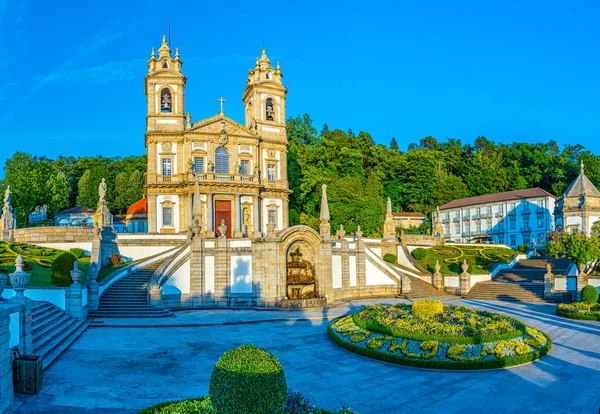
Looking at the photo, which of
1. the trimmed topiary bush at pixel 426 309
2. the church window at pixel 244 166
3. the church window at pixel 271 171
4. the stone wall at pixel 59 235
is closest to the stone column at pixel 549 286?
the trimmed topiary bush at pixel 426 309

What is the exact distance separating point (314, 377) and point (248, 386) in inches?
296

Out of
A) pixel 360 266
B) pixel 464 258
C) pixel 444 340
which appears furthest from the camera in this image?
pixel 464 258

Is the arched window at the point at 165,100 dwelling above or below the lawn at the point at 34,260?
above

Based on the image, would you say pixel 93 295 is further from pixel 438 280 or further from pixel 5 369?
pixel 438 280

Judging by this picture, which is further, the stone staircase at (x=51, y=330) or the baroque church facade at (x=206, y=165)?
the baroque church facade at (x=206, y=165)

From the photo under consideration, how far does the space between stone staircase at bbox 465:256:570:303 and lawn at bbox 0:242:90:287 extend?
29274mm

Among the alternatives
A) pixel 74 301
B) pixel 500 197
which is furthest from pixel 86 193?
pixel 500 197

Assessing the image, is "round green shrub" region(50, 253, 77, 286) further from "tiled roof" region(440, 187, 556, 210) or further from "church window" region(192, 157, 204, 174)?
"tiled roof" region(440, 187, 556, 210)

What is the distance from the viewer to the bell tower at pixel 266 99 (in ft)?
168

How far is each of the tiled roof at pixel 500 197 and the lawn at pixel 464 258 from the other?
23581mm

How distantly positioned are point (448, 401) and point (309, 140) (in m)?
59.7

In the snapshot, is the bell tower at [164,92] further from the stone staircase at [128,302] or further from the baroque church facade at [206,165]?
the stone staircase at [128,302]

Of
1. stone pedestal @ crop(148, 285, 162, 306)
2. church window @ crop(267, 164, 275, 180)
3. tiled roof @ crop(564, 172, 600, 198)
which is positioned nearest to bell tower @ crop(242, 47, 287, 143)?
church window @ crop(267, 164, 275, 180)

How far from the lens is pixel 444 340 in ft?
56.3
